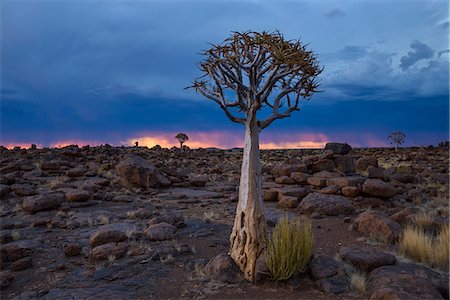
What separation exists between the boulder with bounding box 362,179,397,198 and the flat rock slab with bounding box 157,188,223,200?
23.0 feet

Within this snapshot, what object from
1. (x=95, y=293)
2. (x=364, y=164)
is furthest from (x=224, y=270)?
(x=364, y=164)

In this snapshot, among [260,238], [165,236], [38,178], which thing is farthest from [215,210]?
[38,178]

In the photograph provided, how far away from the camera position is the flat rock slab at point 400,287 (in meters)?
5.91

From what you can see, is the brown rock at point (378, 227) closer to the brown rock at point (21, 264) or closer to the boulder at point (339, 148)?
the brown rock at point (21, 264)

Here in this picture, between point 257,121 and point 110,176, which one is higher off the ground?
point 257,121

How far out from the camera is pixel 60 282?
25.8ft

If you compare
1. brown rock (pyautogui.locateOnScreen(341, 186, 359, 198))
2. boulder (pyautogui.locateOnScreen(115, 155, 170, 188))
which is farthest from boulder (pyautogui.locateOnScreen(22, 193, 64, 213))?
brown rock (pyautogui.locateOnScreen(341, 186, 359, 198))

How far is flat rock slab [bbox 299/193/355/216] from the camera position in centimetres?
1348

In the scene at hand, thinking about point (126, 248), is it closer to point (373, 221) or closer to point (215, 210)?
point (215, 210)

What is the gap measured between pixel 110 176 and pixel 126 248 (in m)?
12.9

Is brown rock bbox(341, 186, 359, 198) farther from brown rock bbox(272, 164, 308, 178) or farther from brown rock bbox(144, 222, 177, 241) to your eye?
brown rock bbox(144, 222, 177, 241)

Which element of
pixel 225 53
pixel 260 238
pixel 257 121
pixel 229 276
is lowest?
pixel 229 276

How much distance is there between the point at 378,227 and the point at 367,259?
3.14 m

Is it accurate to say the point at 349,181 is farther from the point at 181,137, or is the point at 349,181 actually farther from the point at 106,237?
the point at 181,137
